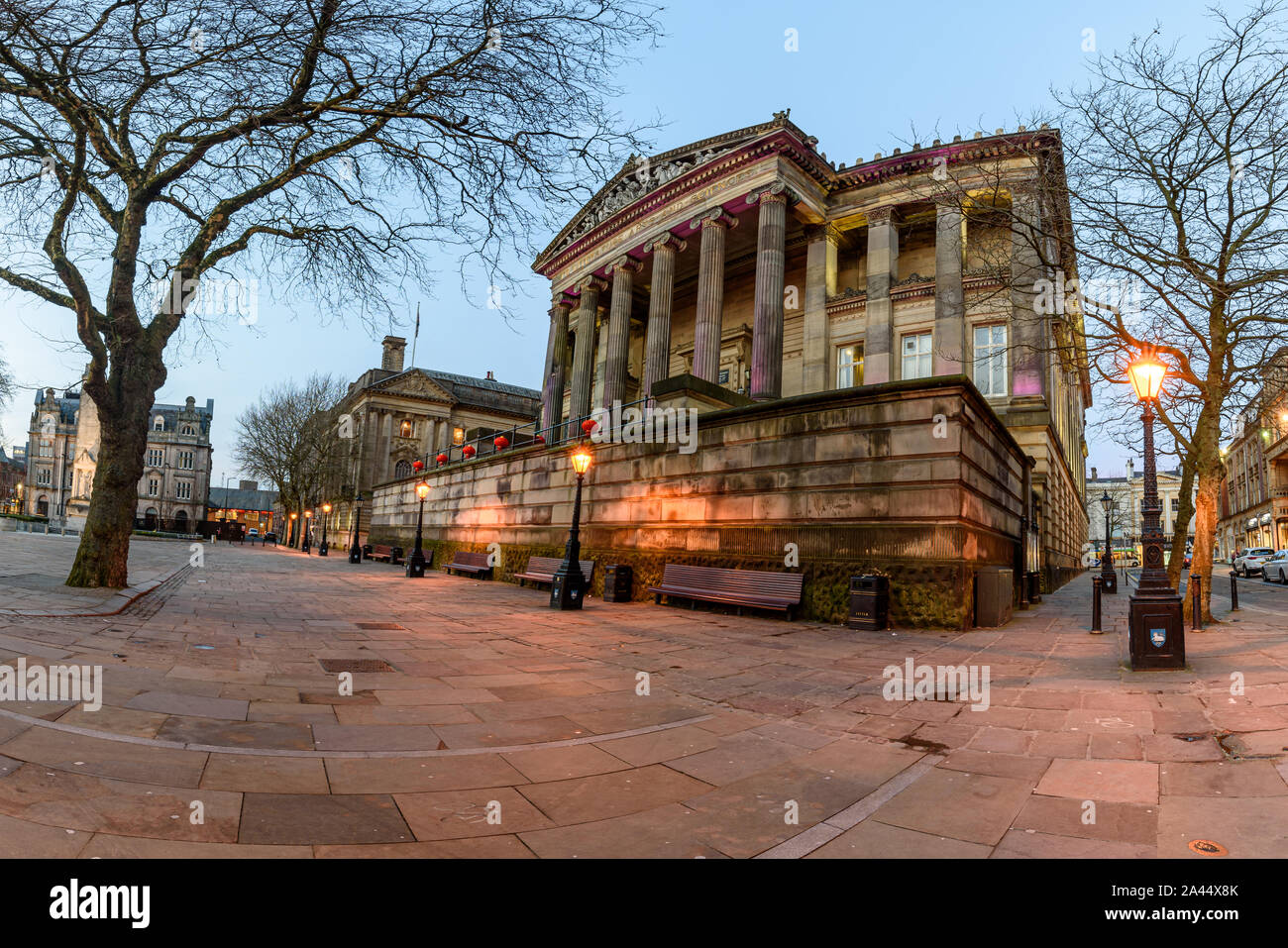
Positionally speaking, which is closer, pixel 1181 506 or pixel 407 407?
pixel 1181 506

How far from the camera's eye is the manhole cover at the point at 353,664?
6.91 m

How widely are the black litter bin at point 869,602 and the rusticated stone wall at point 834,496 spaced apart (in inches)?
15.1

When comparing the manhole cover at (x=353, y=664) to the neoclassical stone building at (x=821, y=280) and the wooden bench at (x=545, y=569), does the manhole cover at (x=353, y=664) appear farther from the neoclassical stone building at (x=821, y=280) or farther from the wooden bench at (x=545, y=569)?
the neoclassical stone building at (x=821, y=280)

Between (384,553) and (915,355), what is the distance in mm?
30182

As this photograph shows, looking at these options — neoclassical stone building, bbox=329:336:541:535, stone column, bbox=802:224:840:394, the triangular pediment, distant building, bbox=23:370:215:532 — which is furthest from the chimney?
stone column, bbox=802:224:840:394

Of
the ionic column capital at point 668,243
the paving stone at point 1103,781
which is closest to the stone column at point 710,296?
the ionic column capital at point 668,243

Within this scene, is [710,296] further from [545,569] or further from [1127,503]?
[1127,503]

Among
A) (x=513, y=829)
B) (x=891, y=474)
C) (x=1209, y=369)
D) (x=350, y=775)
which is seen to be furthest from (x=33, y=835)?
(x=1209, y=369)

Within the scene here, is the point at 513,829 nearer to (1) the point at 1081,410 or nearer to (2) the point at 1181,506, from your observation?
(2) the point at 1181,506

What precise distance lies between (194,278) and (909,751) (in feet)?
42.8

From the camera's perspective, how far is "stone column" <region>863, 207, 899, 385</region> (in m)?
27.2

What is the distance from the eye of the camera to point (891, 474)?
12867 mm

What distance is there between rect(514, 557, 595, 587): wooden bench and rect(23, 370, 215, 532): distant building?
71.4 metres

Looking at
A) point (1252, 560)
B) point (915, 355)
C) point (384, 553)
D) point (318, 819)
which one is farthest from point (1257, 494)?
point (318, 819)
